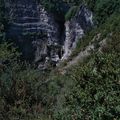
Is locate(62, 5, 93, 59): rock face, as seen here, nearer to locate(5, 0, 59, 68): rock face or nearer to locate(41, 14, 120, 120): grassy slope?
locate(5, 0, 59, 68): rock face

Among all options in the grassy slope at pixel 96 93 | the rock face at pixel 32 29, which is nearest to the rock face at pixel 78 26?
the rock face at pixel 32 29

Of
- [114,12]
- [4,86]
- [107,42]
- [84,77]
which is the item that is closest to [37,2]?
[114,12]

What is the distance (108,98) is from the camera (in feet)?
38.5

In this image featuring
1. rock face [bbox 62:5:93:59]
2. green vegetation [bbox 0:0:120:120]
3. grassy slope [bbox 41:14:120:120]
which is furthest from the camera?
rock face [bbox 62:5:93:59]

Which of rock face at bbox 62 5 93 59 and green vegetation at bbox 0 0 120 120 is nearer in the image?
green vegetation at bbox 0 0 120 120

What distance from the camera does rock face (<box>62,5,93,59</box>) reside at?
38.0 m

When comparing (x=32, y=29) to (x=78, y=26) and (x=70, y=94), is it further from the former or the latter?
(x=70, y=94)

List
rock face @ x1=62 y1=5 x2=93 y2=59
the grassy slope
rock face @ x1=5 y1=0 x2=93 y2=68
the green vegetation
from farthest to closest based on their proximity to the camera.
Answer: rock face @ x1=62 y1=5 x2=93 y2=59
rock face @ x1=5 y1=0 x2=93 y2=68
the green vegetation
the grassy slope

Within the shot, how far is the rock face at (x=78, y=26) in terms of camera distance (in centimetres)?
3803

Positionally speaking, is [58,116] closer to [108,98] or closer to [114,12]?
[108,98]

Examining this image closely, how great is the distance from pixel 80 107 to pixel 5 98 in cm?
441

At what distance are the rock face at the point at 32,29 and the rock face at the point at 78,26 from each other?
1280mm

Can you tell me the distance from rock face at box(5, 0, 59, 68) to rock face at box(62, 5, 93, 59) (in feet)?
4.20

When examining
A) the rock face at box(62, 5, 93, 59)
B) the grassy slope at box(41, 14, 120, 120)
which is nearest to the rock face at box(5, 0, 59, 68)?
the rock face at box(62, 5, 93, 59)
